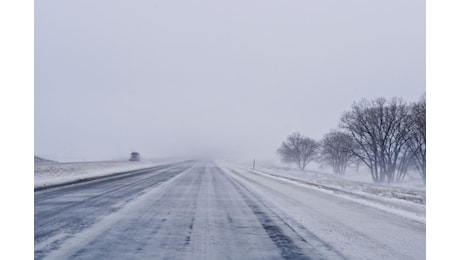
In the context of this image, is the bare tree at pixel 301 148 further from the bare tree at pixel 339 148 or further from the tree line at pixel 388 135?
the tree line at pixel 388 135

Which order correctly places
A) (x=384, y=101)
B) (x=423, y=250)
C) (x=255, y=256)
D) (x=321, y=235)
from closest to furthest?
(x=255, y=256), (x=423, y=250), (x=321, y=235), (x=384, y=101)

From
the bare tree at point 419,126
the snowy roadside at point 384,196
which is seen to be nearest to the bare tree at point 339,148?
the bare tree at point 419,126

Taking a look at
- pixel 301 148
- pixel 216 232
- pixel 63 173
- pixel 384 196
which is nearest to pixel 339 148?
pixel 301 148

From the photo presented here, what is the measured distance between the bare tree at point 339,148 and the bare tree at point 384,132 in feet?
20.9

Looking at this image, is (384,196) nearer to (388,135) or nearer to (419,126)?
(419,126)

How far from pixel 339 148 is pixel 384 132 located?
59.8ft

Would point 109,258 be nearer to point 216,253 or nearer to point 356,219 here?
point 216,253

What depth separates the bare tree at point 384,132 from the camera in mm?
41719

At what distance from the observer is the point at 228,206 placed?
10.4 metres

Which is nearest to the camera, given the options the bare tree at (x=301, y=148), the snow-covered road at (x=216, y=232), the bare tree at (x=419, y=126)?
the snow-covered road at (x=216, y=232)

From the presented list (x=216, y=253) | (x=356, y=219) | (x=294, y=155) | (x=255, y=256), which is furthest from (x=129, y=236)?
(x=294, y=155)

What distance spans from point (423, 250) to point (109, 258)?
542 centimetres

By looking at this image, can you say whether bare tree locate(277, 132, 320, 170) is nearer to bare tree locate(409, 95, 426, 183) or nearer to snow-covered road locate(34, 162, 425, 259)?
bare tree locate(409, 95, 426, 183)

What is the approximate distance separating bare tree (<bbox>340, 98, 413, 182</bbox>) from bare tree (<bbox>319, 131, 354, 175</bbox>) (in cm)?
638
